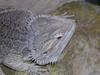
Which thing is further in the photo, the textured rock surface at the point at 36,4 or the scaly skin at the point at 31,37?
the textured rock surface at the point at 36,4

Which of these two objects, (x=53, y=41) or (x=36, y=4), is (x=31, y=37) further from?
(x=36, y=4)

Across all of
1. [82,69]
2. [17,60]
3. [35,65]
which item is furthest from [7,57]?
[82,69]

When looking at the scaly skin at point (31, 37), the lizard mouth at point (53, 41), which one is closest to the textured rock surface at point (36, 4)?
the scaly skin at point (31, 37)

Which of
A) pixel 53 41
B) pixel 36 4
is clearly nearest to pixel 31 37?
pixel 53 41

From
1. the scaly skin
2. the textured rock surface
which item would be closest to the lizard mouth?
the scaly skin

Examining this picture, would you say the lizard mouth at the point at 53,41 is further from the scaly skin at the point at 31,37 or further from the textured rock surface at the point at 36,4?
the textured rock surface at the point at 36,4

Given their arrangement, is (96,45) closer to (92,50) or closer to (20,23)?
(92,50)
